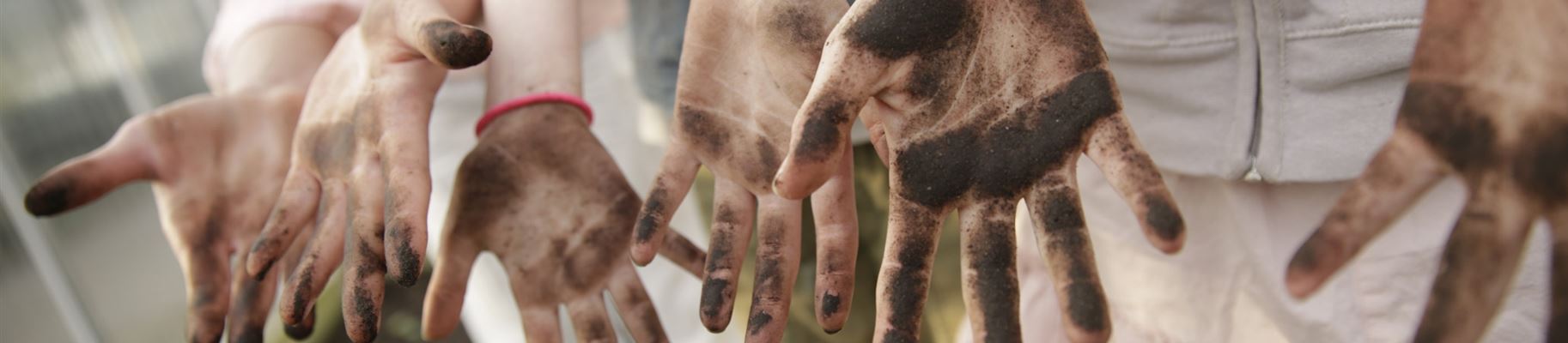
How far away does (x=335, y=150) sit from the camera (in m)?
1.11

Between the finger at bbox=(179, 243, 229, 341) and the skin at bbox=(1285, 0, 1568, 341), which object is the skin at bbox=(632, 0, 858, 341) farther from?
the finger at bbox=(179, 243, 229, 341)

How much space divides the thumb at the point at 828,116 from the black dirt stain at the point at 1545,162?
0.45 meters

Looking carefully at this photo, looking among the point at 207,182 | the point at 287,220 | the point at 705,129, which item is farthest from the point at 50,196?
Result: the point at 705,129

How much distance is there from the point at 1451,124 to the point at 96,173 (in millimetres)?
1411

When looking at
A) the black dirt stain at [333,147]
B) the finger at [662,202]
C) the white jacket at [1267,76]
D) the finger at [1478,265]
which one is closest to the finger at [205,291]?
the black dirt stain at [333,147]

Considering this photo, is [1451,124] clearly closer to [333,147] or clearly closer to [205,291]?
[333,147]

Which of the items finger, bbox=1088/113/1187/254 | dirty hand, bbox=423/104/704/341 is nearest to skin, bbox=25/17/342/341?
dirty hand, bbox=423/104/704/341

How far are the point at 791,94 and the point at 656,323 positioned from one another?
0.32 meters

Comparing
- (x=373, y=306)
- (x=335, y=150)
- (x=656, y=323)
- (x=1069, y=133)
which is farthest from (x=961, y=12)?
(x=335, y=150)

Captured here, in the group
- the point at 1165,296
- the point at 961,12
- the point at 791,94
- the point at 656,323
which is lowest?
the point at 1165,296

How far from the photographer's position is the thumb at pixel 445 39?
36.2 inches

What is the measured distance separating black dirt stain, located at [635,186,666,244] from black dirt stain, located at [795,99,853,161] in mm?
298

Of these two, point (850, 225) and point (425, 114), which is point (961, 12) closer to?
point (850, 225)

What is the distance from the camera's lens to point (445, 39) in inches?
36.5
